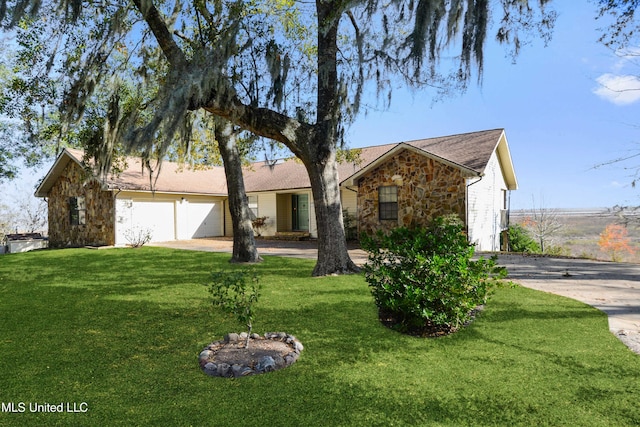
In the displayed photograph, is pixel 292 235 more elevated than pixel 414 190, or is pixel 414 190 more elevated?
pixel 414 190

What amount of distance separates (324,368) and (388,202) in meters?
11.9

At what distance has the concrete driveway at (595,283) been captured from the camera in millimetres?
4855

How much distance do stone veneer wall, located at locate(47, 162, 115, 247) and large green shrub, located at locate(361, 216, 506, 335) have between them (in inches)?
612

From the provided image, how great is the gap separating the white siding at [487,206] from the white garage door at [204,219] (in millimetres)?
13700

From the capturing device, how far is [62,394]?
3121 millimetres

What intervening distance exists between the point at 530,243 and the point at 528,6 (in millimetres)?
13461

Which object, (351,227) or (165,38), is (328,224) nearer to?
(165,38)

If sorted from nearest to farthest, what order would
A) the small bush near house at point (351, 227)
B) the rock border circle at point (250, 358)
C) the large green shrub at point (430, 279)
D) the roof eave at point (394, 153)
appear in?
the rock border circle at point (250, 358)
the large green shrub at point (430, 279)
the roof eave at point (394, 153)
the small bush near house at point (351, 227)

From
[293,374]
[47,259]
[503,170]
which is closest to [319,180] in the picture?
[293,374]

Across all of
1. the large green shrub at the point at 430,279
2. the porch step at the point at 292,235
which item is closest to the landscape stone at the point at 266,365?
the large green shrub at the point at 430,279

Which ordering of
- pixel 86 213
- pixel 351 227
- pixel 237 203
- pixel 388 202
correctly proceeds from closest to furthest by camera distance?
pixel 237 203 < pixel 388 202 < pixel 351 227 < pixel 86 213

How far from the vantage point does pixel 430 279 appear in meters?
4.44

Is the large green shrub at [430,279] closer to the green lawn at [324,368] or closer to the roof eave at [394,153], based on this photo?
the green lawn at [324,368]

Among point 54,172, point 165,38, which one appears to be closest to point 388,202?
point 165,38
